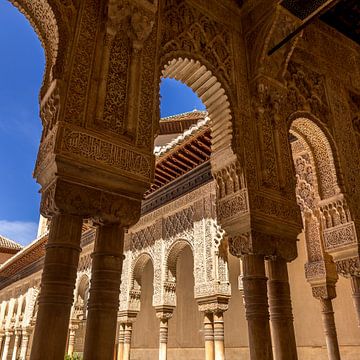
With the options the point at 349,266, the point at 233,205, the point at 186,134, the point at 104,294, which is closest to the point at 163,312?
the point at 186,134

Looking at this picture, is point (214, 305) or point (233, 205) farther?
point (214, 305)

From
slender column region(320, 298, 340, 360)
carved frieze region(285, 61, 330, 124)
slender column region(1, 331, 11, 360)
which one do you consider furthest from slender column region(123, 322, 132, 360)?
slender column region(1, 331, 11, 360)

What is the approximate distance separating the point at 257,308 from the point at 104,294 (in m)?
1.77

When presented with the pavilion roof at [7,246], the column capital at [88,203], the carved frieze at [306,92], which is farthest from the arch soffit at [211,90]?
the pavilion roof at [7,246]

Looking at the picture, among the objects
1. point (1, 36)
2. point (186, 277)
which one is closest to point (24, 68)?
point (1, 36)

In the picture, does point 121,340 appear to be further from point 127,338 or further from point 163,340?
point 163,340

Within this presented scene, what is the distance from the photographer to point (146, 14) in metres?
4.05

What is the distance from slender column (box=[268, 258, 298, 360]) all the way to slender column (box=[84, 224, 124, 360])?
1928 millimetres

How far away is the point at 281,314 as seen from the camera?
421 centimetres

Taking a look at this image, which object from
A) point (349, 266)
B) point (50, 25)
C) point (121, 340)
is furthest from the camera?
point (121, 340)

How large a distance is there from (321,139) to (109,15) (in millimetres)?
3703

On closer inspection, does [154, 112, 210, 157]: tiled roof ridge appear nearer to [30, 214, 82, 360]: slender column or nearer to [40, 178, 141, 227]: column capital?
[40, 178, 141, 227]: column capital

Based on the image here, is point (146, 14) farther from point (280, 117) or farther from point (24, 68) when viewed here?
point (24, 68)

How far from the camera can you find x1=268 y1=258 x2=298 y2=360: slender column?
4.05 m
